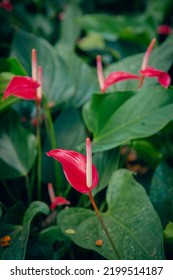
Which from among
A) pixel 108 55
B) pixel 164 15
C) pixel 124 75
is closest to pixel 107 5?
pixel 164 15

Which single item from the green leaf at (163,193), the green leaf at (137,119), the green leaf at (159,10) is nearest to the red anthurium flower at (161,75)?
the green leaf at (137,119)

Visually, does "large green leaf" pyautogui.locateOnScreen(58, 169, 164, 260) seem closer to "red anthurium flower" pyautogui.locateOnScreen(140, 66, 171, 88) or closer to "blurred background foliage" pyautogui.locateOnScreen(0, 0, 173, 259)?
"blurred background foliage" pyautogui.locateOnScreen(0, 0, 173, 259)

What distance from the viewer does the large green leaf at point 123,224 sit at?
0.56 m

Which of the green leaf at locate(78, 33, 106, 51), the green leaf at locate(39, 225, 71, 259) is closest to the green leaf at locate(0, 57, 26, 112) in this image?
the green leaf at locate(39, 225, 71, 259)

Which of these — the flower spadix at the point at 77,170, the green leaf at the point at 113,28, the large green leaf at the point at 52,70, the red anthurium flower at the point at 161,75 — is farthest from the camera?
the green leaf at the point at 113,28

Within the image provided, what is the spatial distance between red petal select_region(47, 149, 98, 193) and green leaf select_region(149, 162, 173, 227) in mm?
204

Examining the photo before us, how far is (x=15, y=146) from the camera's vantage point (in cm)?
80

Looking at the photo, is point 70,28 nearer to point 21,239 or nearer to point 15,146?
point 15,146

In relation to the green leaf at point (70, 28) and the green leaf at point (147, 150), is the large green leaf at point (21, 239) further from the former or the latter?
the green leaf at point (70, 28)

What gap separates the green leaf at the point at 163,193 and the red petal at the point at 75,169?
20 cm

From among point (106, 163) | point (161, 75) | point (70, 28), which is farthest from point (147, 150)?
point (70, 28)

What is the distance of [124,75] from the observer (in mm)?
686
